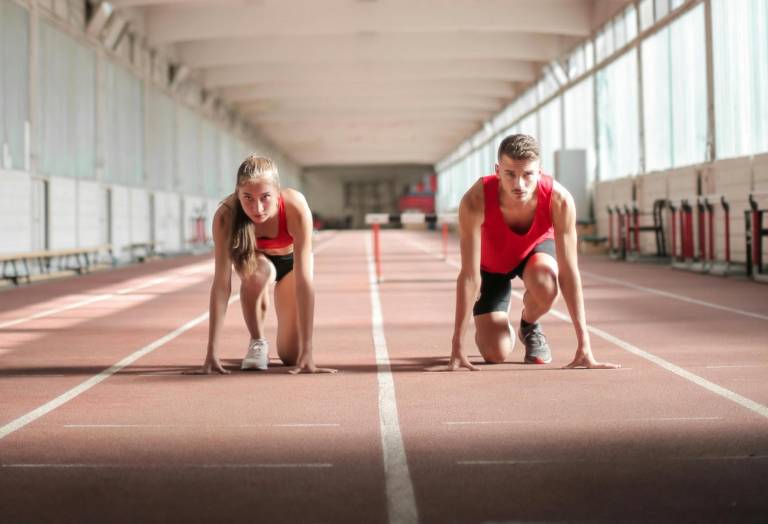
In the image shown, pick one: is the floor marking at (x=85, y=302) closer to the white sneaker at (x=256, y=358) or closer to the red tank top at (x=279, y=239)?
the white sneaker at (x=256, y=358)

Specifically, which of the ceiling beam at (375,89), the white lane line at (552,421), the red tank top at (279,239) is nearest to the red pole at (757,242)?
the red tank top at (279,239)

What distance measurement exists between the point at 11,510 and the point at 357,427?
1629 millimetres

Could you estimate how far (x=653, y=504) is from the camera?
2986 millimetres

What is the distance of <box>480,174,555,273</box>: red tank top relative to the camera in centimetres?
562

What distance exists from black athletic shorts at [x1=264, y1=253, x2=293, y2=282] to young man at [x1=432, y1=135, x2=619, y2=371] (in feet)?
3.63

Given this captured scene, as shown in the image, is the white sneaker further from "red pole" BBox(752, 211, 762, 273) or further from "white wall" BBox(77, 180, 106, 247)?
"white wall" BBox(77, 180, 106, 247)

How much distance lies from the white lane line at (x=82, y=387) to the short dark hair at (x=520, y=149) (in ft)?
8.77

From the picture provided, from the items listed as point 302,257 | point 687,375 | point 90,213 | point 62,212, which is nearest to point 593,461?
point 687,375

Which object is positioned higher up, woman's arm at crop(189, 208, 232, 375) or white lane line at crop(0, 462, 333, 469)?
woman's arm at crop(189, 208, 232, 375)

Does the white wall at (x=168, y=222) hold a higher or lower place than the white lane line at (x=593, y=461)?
higher

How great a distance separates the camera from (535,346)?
6156mm

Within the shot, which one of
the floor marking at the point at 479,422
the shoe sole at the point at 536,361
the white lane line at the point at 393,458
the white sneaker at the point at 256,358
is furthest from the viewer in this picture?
the shoe sole at the point at 536,361

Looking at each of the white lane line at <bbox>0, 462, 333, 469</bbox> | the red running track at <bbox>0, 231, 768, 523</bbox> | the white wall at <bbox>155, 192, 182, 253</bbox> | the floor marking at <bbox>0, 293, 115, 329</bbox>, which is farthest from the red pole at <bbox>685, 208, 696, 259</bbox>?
the white wall at <bbox>155, 192, 182, 253</bbox>

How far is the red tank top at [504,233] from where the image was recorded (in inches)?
221
